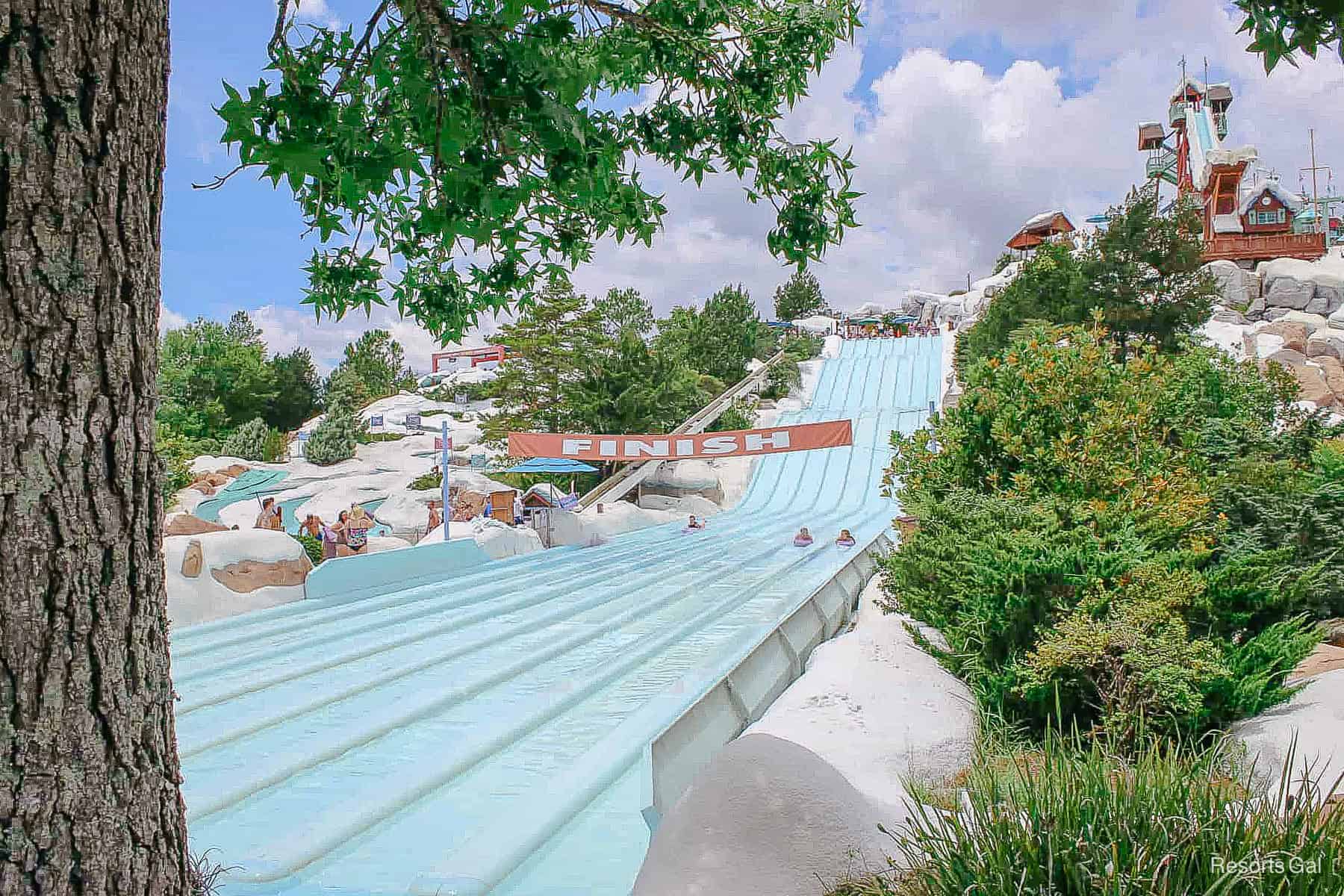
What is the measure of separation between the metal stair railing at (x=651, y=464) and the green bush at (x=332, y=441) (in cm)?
1055

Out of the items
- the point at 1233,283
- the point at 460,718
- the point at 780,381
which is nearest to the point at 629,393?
the point at 780,381

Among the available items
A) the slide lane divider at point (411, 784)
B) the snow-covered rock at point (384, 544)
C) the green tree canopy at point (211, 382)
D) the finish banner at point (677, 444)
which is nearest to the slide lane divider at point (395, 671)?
the slide lane divider at point (411, 784)

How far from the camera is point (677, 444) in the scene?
52.8 ft

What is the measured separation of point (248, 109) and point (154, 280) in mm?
556

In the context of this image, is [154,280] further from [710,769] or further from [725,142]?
[725,142]

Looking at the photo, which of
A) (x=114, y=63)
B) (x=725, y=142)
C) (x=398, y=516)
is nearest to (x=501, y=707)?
(x=725, y=142)

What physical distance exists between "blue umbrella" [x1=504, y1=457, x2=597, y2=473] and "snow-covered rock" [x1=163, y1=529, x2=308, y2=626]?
5.26 meters

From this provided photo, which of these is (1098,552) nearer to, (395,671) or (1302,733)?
(1302,733)

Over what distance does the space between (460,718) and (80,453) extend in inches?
189

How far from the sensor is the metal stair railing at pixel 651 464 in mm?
19109

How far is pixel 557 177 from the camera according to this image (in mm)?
2213

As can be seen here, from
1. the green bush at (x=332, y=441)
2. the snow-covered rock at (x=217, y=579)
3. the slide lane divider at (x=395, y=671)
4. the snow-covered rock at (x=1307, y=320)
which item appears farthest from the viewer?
the green bush at (x=332, y=441)

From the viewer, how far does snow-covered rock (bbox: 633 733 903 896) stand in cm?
223

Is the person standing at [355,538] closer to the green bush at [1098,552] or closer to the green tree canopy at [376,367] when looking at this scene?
the green bush at [1098,552]
